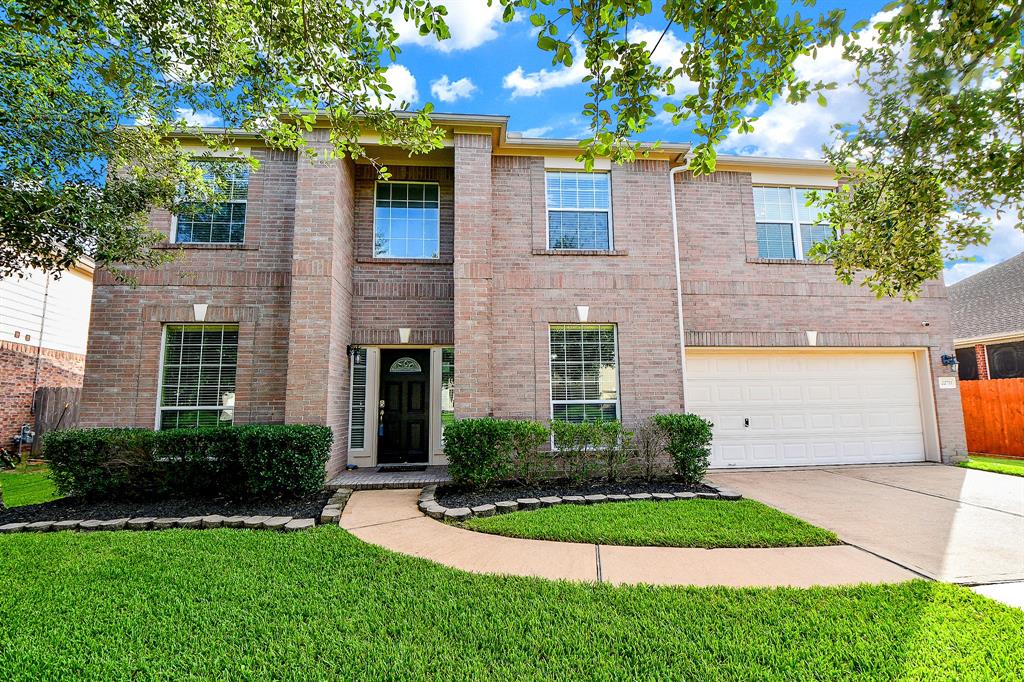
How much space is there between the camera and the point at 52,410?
1109cm

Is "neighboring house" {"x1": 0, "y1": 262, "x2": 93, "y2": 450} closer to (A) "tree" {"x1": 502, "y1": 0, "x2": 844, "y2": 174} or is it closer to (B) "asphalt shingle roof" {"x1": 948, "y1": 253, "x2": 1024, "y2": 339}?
(A) "tree" {"x1": 502, "y1": 0, "x2": 844, "y2": 174}

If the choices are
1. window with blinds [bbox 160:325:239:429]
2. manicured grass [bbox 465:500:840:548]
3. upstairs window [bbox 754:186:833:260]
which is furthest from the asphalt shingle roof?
window with blinds [bbox 160:325:239:429]

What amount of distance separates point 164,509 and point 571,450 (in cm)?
531

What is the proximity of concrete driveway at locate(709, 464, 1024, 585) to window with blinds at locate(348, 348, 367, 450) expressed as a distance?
604 cm

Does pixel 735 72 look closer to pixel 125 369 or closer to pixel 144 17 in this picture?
pixel 144 17

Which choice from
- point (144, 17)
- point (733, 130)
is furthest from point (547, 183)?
point (144, 17)

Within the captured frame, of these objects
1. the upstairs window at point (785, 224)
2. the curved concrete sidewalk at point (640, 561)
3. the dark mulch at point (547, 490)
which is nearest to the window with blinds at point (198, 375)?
the dark mulch at point (547, 490)

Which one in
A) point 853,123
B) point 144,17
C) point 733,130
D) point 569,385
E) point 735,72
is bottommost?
Answer: point 569,385

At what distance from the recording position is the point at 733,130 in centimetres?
339

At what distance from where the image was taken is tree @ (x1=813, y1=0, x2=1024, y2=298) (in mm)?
2885

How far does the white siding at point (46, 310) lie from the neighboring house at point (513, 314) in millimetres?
5841

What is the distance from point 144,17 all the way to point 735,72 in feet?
17.7

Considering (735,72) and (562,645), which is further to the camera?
(735,72)

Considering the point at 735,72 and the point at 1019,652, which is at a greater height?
the point at 735,72
